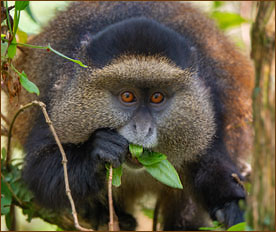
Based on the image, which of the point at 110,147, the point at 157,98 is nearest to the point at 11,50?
the point at 110,147

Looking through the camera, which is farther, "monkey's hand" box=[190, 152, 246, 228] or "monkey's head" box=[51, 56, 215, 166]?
"monkey's hand" box=[190, 152, 246, 228]

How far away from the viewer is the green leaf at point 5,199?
3621 millimetres

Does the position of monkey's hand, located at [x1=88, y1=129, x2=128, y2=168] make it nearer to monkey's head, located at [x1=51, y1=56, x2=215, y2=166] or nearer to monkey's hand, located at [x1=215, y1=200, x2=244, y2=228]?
monkey's head, located at [x1=51, y1=56, x2=215, y2=166]

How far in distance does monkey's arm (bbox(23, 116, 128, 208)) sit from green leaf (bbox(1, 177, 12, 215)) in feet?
0.53

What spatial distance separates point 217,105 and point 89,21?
127 cm

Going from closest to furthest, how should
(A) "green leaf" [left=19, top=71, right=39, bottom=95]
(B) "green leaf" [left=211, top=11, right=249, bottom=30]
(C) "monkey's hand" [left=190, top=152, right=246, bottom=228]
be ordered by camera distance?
(A) "green leaf" [left=19, top=71, right=39, bottom=95]
(C) "monkey's hand" [left=190, top=152, right=246, bottom=228]
(B) "green leaf" [left=211, top=11, right=249, bottom=30]

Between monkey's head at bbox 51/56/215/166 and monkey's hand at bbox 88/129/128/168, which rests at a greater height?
monkey's head at bbox 51/56/215/166

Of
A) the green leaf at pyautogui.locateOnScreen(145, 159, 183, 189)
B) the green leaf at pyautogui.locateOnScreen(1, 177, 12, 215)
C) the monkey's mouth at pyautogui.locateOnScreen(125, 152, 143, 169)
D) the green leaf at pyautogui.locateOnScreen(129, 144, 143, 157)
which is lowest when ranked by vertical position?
the green leaf at pyautogui.locateOnScreen(1, 177, 12, 215)

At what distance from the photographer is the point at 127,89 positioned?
11.1 feet

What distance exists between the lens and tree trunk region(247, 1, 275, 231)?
5.75 feet

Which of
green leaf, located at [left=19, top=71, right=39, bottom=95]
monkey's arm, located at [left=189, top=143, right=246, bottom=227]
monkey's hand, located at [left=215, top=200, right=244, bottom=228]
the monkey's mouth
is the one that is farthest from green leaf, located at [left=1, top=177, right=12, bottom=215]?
monkey's hand, located at [left=215, top=200, right=244, bottom=228]

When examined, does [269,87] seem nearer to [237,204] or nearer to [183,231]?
[237,204]

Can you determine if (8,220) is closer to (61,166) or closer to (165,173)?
(61,166)

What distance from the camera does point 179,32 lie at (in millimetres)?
4117
